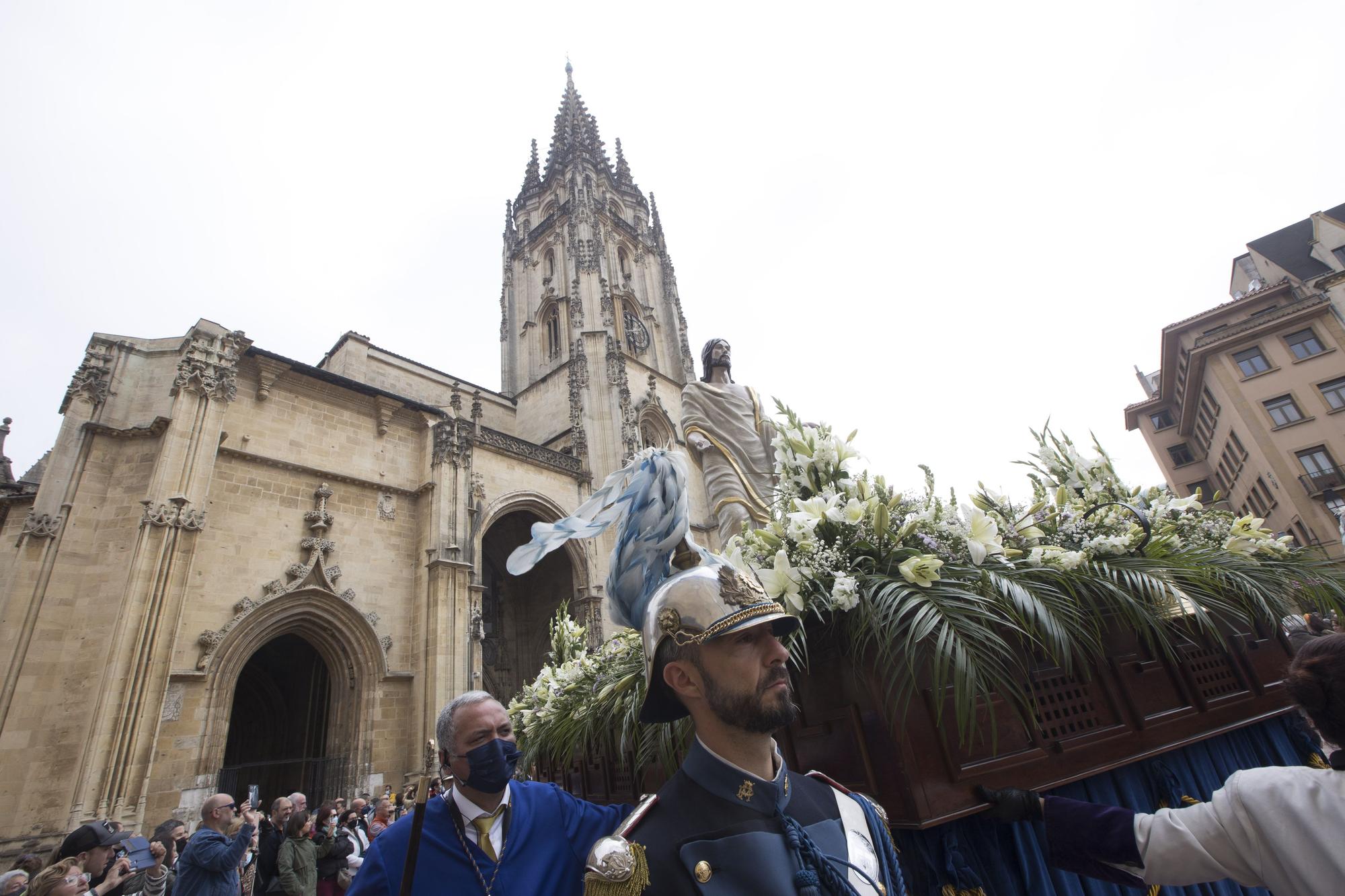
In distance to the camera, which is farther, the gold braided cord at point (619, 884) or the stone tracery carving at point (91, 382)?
the stone tracery carving at point (91, 382)

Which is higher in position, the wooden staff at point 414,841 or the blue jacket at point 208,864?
the wooden staff at point 414,841

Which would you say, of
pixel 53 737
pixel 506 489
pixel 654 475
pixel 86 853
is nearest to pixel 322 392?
pixel 506 489

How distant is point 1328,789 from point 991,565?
3.54 ft

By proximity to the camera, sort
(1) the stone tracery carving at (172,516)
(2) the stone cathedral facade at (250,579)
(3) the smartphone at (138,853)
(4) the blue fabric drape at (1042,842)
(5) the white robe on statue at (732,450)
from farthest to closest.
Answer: (1) the stone tracery carving at (172,516) → (2) the stone cathedral facade at (250,579) → (3) the smartphone at (138,853) → (5) the white robe on statue at (732,450) → (4) the blue fabric drape at (1042,842)

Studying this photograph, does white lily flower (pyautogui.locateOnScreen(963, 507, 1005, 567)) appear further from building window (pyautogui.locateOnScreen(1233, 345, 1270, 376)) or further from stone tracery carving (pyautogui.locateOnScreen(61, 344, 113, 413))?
building window (pyautogui.locateOnScreen(1233, 345, 1270, 376))

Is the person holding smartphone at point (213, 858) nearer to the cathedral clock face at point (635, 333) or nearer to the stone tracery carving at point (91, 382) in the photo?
the stone tracery carving at point (91, 382)

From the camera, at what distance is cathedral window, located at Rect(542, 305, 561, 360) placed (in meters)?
25.2

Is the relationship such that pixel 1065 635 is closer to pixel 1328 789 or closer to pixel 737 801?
pixel 1328 789

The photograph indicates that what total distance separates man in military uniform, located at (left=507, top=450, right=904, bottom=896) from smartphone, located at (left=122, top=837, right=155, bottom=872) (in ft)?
21.3

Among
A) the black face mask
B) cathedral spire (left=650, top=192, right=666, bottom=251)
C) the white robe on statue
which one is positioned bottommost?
the black face mask

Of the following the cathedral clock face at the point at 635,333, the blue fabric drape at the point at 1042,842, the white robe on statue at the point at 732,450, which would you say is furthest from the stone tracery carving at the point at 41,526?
the cathedral clock face at the point at 635,333

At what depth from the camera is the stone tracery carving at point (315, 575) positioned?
10992mm

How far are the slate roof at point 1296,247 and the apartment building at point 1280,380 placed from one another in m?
0.06

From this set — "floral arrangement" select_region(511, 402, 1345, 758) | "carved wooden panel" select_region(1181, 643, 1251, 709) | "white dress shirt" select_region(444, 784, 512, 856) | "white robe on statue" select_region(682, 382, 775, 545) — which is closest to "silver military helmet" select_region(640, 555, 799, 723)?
"floral arrangement" select_region(511, 402, 1345, 758)
